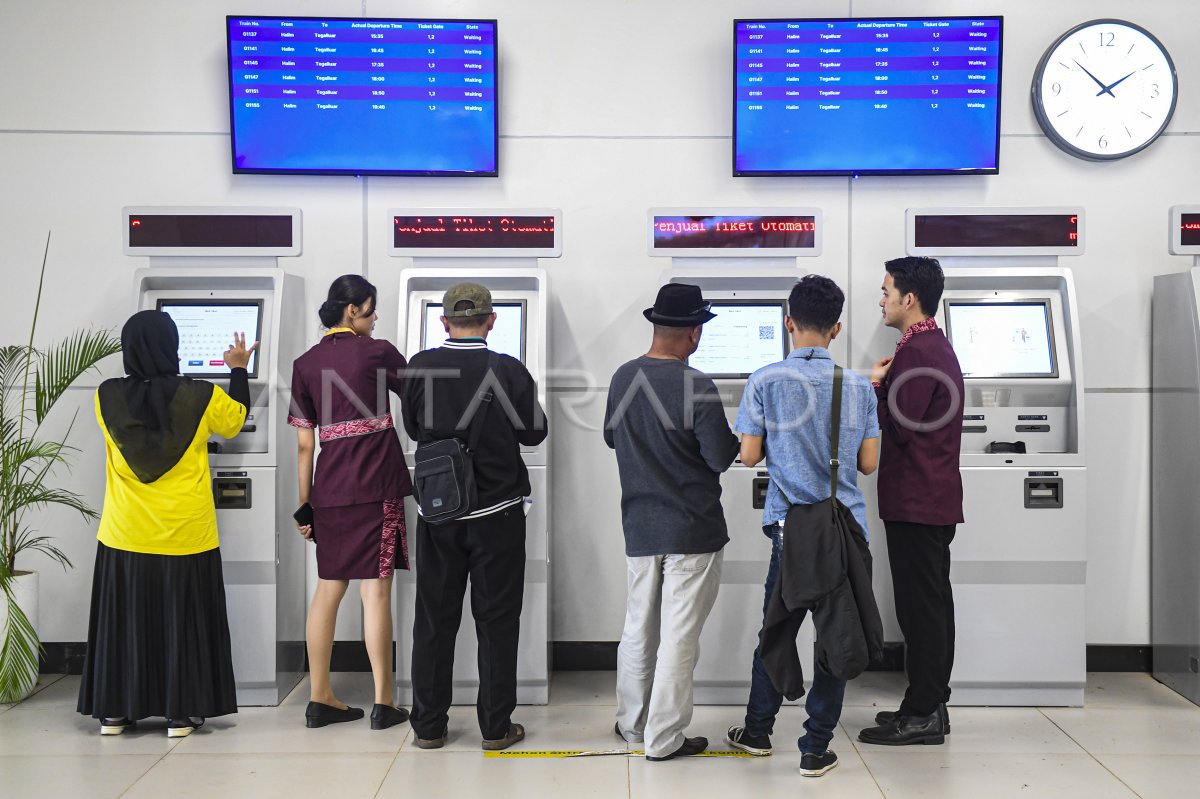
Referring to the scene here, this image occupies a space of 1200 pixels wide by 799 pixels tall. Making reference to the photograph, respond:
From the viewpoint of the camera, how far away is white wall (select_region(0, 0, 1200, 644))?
4.05m

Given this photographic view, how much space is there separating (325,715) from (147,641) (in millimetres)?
661

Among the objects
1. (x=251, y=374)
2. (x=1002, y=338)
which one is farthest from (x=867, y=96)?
(x=251, y=374)

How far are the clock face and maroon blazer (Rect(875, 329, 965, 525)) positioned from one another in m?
1.47

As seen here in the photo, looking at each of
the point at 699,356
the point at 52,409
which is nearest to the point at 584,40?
the point at 699,356

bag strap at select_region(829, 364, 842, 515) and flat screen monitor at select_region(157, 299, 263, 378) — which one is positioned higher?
flat screen monitor at select_region(157, 299, 263, 378)

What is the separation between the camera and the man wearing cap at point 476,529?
3.04m

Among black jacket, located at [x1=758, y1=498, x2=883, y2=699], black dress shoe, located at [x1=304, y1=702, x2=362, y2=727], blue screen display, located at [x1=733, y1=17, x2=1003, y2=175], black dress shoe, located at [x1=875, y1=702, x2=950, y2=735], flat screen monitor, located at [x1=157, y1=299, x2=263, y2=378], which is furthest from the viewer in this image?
blue screen display, located at [x1=733, y1=17, x2=1003, y2=175]

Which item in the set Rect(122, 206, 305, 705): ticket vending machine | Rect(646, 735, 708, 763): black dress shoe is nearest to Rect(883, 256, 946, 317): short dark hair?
Rect(646, 735, 708, 763): black dress shoe

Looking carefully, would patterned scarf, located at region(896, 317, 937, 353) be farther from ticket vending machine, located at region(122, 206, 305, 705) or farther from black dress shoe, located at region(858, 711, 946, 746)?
ticket vending machine, located at region(122, 206, 305, 705)

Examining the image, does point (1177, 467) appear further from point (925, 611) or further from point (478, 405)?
point (478, 405)

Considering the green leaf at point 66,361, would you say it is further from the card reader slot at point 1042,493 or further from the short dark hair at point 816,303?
the card reader slot at point 1042,493

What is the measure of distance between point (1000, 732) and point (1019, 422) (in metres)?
1.13

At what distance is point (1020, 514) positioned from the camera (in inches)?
141

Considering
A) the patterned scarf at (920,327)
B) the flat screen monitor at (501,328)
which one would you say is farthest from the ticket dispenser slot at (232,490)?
the patterned scarf at (920,327)
